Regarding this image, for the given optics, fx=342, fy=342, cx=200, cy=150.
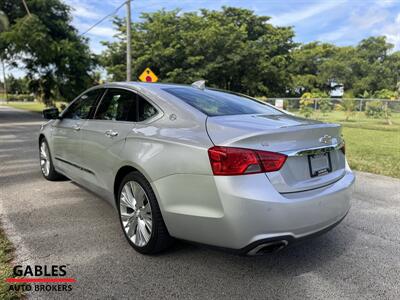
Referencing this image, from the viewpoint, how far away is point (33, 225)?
3.71 metres

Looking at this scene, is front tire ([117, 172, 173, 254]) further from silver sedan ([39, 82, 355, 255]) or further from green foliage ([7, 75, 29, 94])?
green foliage ([7, 75, 29, 94])

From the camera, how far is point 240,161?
2389 mm

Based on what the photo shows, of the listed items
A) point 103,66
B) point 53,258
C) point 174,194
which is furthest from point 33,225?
point 103,66

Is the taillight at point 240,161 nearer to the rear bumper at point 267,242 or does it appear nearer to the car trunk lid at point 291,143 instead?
the car trunk lid at point 291,143

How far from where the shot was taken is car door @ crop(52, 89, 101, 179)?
13.7 ft

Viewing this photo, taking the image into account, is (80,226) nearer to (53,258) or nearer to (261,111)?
(53,258)

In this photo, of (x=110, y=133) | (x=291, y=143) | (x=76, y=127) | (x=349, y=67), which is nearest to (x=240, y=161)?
(x=291, y=143)

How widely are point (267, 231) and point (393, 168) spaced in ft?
19.0

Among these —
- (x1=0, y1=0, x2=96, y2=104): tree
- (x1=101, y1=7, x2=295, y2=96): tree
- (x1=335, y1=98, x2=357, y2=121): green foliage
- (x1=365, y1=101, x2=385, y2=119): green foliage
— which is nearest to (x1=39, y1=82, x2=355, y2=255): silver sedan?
(x1=365, y1=101, x2=385, y2=119): green foliage

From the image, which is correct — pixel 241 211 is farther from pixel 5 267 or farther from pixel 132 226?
pixel 5 267

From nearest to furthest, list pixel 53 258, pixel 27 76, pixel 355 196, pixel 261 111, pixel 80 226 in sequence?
1. pixel 53 258
2. pixel 261 111
3. pixel 80 226
4. pixel 355 196
5. pixel 27 76

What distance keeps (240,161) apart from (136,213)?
4.10 ft

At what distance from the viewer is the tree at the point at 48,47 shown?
65.6ft

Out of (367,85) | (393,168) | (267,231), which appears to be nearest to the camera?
(267,231)
